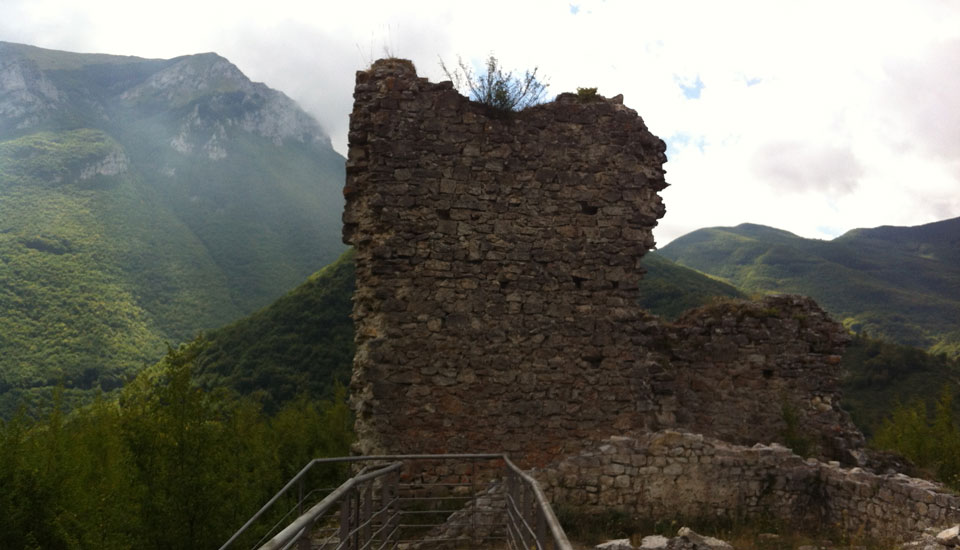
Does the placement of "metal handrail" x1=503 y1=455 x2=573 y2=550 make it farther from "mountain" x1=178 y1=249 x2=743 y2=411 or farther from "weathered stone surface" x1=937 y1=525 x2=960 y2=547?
"mountain" x1=178 y1=249 x2=743 y2=411

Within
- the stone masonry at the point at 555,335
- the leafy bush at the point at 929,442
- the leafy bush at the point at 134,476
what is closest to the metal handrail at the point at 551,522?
the stone masonry at the point at 555,335

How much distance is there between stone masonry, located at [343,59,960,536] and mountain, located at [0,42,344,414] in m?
11.9

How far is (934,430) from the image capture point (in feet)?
49.4

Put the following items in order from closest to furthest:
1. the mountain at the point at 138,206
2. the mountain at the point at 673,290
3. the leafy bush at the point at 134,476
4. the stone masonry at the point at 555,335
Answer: the leafy bush at the point at 134,476
the stone masonry at the point at 555,335
the mountain at the point at 673,290
the mountain at the point at 138,206

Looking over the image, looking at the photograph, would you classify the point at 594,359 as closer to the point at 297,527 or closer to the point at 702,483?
the point at 702,483

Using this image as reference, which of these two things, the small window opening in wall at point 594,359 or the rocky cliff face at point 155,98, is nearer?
the small window opening in wall at point 594,359

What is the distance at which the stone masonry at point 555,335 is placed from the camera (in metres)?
7.84

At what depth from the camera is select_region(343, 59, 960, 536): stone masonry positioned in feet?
25.7

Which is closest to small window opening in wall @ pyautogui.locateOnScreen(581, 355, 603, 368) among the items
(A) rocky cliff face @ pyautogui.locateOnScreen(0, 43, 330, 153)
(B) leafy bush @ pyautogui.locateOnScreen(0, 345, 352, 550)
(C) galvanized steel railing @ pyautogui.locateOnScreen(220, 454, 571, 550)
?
(C) galvanized steel railing @ pyautogui.locateOnScreen(220, 454, 571, 550)

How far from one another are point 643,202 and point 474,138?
2.59 metres

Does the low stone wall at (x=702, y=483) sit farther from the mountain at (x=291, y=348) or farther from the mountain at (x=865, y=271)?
the mountain at (x=865, y=271)

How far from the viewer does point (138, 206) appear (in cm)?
5562

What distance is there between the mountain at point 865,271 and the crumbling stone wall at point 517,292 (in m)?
41.7

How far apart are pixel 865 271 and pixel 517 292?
209 feet
